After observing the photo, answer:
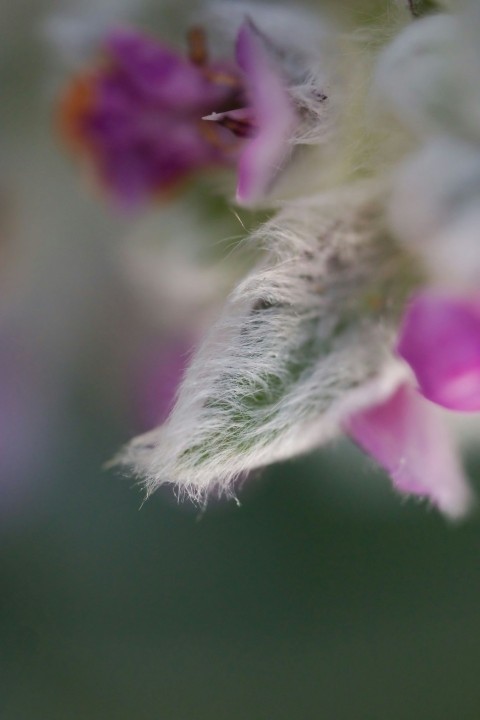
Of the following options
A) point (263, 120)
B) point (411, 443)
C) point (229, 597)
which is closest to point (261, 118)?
point (263, 120)

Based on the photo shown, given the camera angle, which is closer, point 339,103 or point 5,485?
point 339,103

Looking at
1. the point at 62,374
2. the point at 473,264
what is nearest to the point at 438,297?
the point at 473,264

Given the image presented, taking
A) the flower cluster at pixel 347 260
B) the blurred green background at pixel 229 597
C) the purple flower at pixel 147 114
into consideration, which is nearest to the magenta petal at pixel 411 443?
the flower cluster at pixel 347 260

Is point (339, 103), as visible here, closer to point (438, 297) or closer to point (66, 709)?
point (438, 297)

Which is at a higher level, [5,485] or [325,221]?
[325,221]

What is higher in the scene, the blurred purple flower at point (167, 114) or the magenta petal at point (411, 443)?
the blurred purple flower at point (167, 114)

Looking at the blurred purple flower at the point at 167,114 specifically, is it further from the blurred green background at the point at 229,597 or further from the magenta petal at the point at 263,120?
the blurred green background at the point at 229,597
